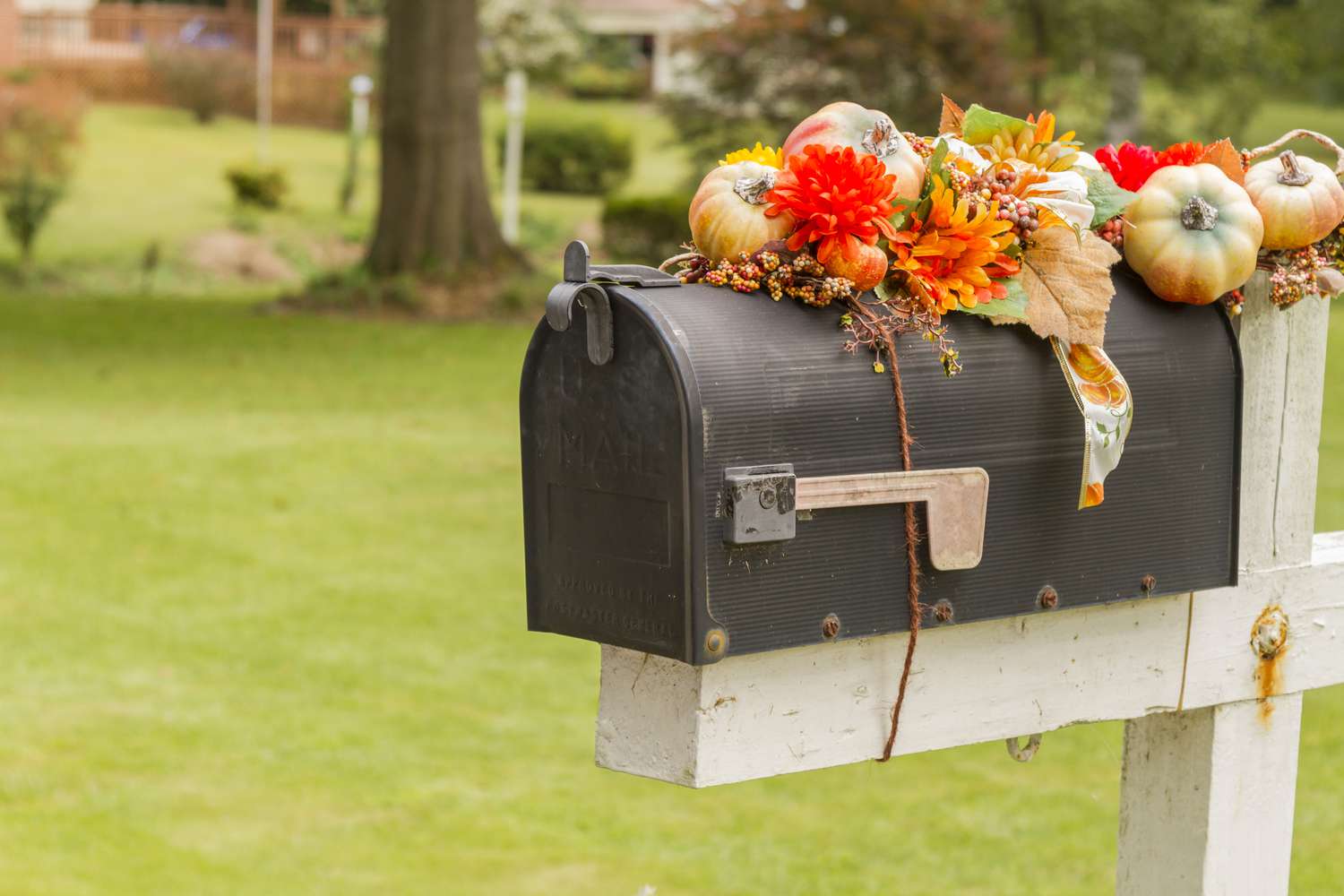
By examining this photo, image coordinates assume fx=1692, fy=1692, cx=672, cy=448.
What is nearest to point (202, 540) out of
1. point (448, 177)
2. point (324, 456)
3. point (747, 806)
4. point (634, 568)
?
point (324, 456)

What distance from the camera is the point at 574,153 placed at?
961 inches

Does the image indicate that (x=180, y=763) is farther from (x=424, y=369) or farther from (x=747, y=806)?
(x=424, y=369)

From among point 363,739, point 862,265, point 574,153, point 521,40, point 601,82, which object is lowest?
point 363,739

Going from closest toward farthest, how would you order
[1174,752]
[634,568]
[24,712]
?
1. [634,568]
2. [1174,752]
3. [24,712]

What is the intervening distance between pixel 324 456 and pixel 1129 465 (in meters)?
6.79

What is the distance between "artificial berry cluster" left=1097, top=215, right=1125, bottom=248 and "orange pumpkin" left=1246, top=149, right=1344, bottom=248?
0.53ft

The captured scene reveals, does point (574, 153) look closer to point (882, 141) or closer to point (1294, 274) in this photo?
point (1294, 274)

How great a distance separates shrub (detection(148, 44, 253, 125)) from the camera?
28.1 m

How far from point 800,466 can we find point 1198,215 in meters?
0.54

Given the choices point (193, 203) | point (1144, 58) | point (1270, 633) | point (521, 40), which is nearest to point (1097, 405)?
point (1270, 633)

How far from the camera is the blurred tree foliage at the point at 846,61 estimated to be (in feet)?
53.3

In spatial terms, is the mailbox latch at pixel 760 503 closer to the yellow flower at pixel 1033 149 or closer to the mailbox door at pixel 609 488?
the mailbox door at pixel 609 488

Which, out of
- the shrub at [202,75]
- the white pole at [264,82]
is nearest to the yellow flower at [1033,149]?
the white pole at [264,82]

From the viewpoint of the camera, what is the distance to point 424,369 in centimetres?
1120
